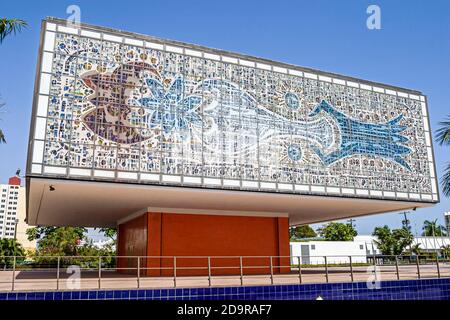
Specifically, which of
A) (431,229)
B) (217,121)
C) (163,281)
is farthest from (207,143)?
(431,229)

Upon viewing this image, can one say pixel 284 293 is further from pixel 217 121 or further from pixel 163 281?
pixel 217 121

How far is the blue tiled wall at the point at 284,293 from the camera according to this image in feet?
32.7

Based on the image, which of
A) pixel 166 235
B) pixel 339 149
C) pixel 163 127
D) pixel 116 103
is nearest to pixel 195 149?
pixel 163 127

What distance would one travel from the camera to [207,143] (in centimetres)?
1520

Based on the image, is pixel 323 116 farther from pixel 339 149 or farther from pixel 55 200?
pixel 55 200

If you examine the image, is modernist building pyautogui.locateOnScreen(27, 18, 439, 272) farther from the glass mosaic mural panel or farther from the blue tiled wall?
the blue tiled wall

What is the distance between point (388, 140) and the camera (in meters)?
18.7

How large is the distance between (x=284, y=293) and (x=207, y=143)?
5.83 meters

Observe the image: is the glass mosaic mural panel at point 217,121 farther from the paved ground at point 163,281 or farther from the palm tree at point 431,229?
the palm tree at point 431,229

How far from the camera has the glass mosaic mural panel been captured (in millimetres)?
13586

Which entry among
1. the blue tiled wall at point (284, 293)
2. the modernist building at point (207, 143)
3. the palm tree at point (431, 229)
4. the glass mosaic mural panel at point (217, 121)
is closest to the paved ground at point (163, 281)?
the blue tiled wall at point (284, 293)

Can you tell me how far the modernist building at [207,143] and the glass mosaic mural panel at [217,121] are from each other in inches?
1.6

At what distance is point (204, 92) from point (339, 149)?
5.96m

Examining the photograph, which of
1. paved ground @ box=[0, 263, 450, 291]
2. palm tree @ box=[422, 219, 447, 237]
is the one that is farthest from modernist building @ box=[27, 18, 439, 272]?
palm tree @ box=[422, 219, 447, 237]
